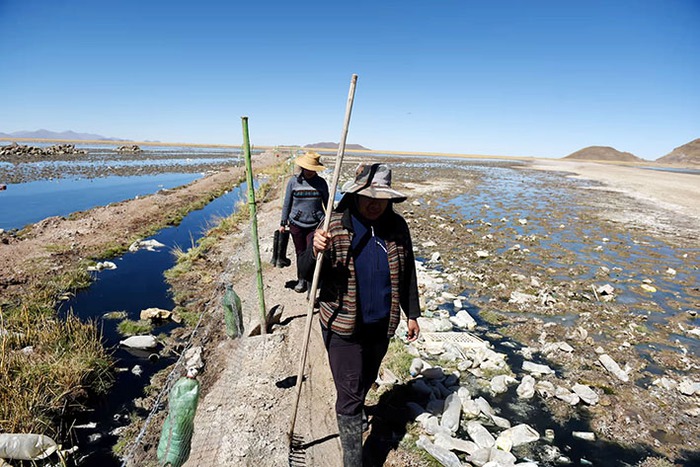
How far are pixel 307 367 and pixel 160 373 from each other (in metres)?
2.03

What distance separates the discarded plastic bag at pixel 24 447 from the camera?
9.68ft

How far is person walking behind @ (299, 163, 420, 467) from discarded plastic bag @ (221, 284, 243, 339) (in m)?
2.62

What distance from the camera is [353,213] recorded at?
254 centimetres

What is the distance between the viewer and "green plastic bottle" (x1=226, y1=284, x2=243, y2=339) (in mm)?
4885

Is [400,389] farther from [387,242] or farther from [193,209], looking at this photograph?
[193,209]

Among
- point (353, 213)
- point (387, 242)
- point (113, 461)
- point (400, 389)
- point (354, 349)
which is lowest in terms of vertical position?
point (113, 461)

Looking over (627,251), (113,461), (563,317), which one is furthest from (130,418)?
(627,251)

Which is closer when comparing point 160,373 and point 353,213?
point 353,213

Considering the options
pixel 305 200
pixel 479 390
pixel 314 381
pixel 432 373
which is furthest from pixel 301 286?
pixel 479 390

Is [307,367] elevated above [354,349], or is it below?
below

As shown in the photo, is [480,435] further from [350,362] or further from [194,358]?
[194,358]

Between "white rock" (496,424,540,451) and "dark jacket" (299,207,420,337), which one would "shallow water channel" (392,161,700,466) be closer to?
"white rock" (496,424,540,451)

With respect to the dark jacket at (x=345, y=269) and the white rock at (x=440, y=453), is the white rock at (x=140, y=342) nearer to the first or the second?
the dark jacket at (x=345, y=269)

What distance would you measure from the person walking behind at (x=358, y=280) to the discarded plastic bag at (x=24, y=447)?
263cm
